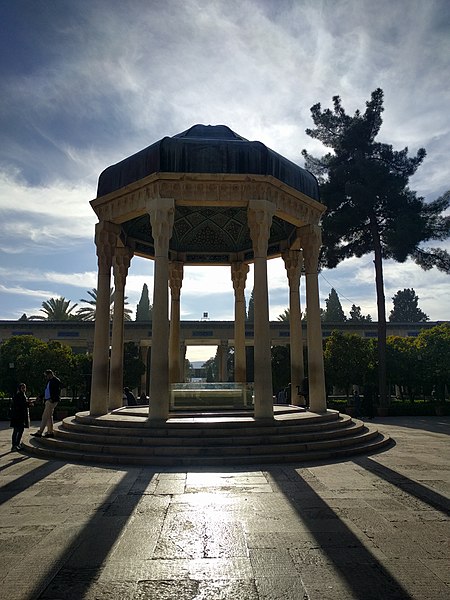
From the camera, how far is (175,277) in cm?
2122

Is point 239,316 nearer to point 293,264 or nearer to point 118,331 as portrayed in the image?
point 293,264

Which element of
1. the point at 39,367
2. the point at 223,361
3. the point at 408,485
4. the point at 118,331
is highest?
the point at 118,331

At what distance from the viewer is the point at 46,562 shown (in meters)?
4.27

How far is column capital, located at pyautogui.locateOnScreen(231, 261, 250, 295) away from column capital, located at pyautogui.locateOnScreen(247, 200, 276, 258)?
317 inches

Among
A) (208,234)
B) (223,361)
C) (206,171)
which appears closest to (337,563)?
(206,171)

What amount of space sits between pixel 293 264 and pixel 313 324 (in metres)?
5.00

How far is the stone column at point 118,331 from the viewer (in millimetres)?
16531

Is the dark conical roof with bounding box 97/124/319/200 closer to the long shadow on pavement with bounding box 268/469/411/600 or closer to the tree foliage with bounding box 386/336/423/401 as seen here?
the long shadow on pavement with bounding box 268/469/411/600

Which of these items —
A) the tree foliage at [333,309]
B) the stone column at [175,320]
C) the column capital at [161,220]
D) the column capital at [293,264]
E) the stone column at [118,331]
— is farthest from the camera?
the tree foliage at [333,309]

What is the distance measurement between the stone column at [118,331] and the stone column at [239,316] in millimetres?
5925

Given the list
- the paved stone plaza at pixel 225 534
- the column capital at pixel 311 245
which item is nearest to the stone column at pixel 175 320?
the column capital at pixel 311 245

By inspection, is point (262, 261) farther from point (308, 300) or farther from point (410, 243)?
point (410, 243)

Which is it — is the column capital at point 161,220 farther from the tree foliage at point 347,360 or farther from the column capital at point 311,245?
the tree foliage at point 347,360

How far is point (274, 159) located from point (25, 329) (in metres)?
40.7
